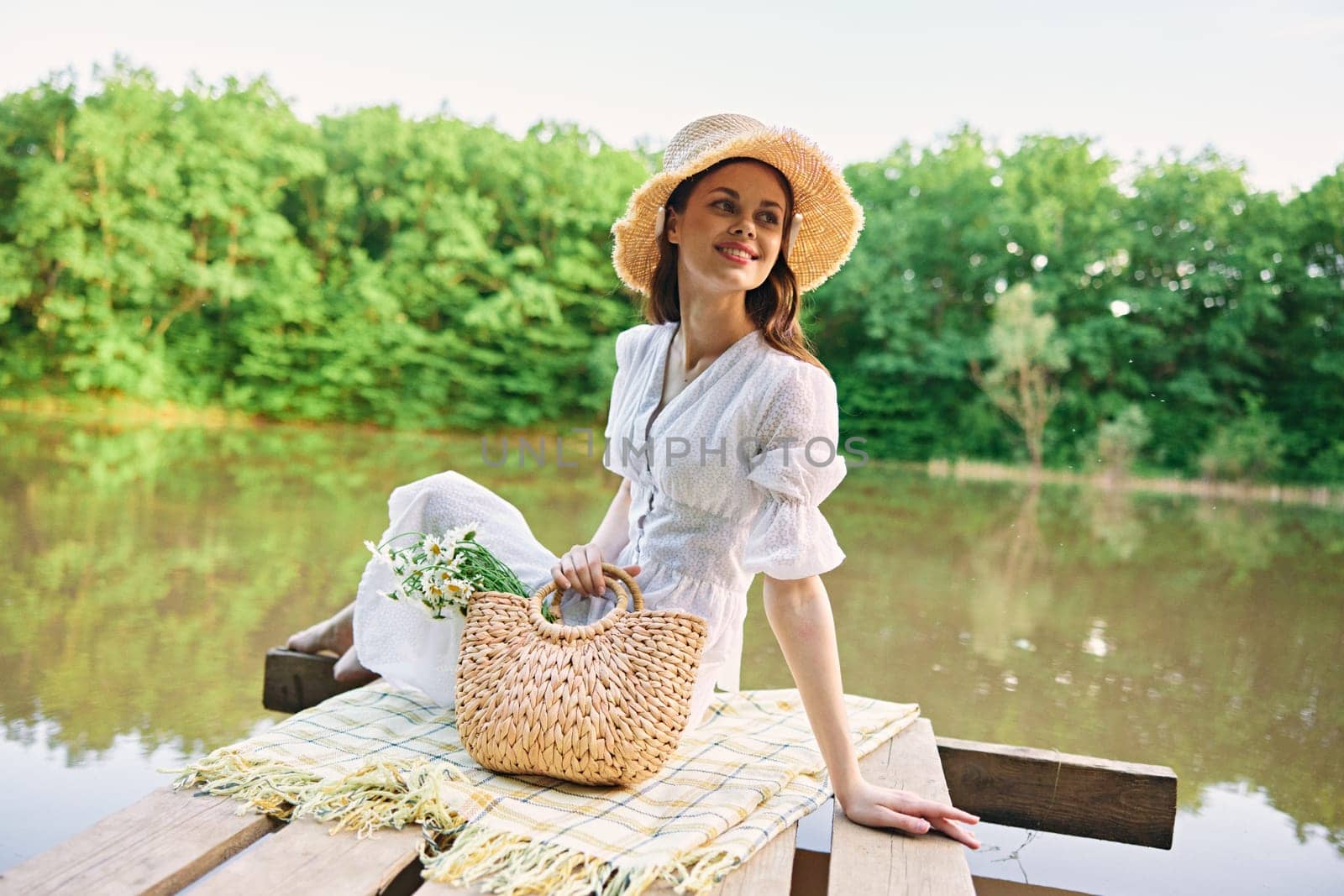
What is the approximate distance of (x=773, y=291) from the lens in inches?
66.7

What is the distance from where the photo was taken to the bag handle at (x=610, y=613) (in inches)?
57.9

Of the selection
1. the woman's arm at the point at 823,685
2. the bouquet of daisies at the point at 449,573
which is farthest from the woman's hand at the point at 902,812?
the bouquet of daisies at the point at 449,573

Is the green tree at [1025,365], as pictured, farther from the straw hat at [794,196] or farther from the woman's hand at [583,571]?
the woman's hand at [583,571]

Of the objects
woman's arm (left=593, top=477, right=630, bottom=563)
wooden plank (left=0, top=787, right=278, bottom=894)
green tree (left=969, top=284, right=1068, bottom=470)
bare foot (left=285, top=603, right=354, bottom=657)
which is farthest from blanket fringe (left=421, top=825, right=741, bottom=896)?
green tree (left=969, top=284, right=1068, bottom=470)

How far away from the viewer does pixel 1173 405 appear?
48.1ft

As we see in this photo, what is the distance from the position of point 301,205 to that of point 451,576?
15.4 meters

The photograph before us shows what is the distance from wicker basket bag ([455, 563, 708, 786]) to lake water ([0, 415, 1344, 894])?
34.2 inches

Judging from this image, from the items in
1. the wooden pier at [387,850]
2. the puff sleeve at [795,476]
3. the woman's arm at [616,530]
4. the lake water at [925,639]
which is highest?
the puff sleeve at [795,476]

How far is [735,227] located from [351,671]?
3.64 ft

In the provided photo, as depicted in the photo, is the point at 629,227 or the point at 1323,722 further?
the point at 1323,722

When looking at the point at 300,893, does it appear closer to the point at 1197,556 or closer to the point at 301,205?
the point at 1197,556

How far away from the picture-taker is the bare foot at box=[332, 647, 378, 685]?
2004 millimetres

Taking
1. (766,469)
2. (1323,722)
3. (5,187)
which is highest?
(5,187)

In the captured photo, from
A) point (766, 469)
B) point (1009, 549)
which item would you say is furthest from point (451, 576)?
point (1009, 549)
